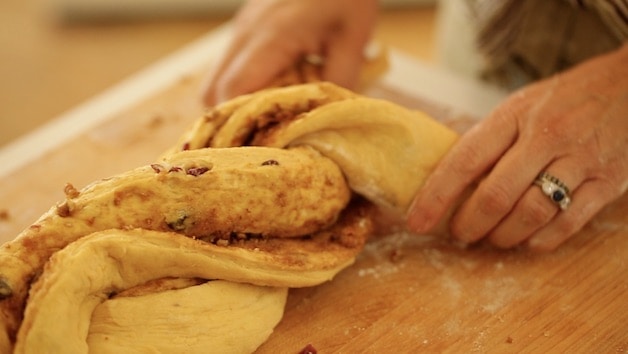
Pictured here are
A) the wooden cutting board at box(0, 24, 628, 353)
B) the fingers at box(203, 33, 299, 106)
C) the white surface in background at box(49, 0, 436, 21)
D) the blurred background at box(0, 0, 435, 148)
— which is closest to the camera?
the wooden cutting board at box(0, 24, 628, 353)

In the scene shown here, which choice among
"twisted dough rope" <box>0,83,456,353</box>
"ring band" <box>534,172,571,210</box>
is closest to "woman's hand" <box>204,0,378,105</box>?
"twisted dough rope" <box>0,83,456,353</box>

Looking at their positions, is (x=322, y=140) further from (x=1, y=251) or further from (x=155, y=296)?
(x=1, y=251)

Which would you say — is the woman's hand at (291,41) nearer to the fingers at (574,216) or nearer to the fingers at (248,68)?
the fingers at (248,68)

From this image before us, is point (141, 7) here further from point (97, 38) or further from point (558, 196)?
point (558, 196)

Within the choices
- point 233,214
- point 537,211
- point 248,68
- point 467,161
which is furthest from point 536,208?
point 248,68

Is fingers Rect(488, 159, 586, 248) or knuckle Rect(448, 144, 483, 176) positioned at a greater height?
knuckle Rect(448, 144, 483, 176)

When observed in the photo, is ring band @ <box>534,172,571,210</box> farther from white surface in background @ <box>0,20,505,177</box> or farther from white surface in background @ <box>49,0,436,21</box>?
white surface in background @ <box>49,0,436,21</box>
